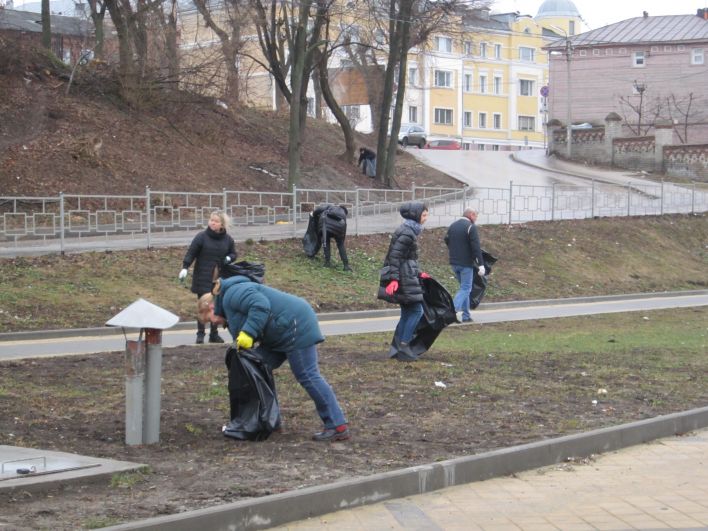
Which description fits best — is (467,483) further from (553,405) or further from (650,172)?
(650,172)

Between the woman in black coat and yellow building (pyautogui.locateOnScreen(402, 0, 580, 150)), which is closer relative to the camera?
the woman in black coat

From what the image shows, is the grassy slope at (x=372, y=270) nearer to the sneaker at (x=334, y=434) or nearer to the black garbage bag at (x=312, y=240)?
the black garbage bag at (x=312, y=240)

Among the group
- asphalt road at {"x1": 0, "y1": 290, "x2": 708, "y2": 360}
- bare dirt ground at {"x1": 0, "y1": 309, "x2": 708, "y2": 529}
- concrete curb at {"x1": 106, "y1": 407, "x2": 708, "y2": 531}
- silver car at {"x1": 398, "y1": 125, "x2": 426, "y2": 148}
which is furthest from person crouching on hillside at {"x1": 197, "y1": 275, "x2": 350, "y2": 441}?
silver car at {"x1": 398, "y1": 125, "x2": 426, "y2": 148}

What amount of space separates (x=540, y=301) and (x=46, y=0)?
22437 millimetres

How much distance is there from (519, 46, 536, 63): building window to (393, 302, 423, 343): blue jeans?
89587 mm

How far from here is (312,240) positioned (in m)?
22.6

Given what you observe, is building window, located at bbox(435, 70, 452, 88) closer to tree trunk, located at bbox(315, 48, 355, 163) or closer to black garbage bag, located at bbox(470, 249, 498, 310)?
tree trunk, located at bbox(315, 48, 355, 163)

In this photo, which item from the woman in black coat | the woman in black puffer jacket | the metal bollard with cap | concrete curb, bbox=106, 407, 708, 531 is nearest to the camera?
concrete curb, bbox=106, 407, 708, 531

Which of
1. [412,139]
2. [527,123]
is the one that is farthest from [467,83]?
[412,139]

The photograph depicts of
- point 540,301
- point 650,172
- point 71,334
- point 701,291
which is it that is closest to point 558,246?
point 701,291

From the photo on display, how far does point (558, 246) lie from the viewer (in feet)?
92.8

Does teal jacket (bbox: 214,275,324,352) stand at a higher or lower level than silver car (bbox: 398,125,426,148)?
lower

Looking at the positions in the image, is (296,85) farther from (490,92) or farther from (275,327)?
(490,92)

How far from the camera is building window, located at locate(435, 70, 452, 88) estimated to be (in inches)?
3593
